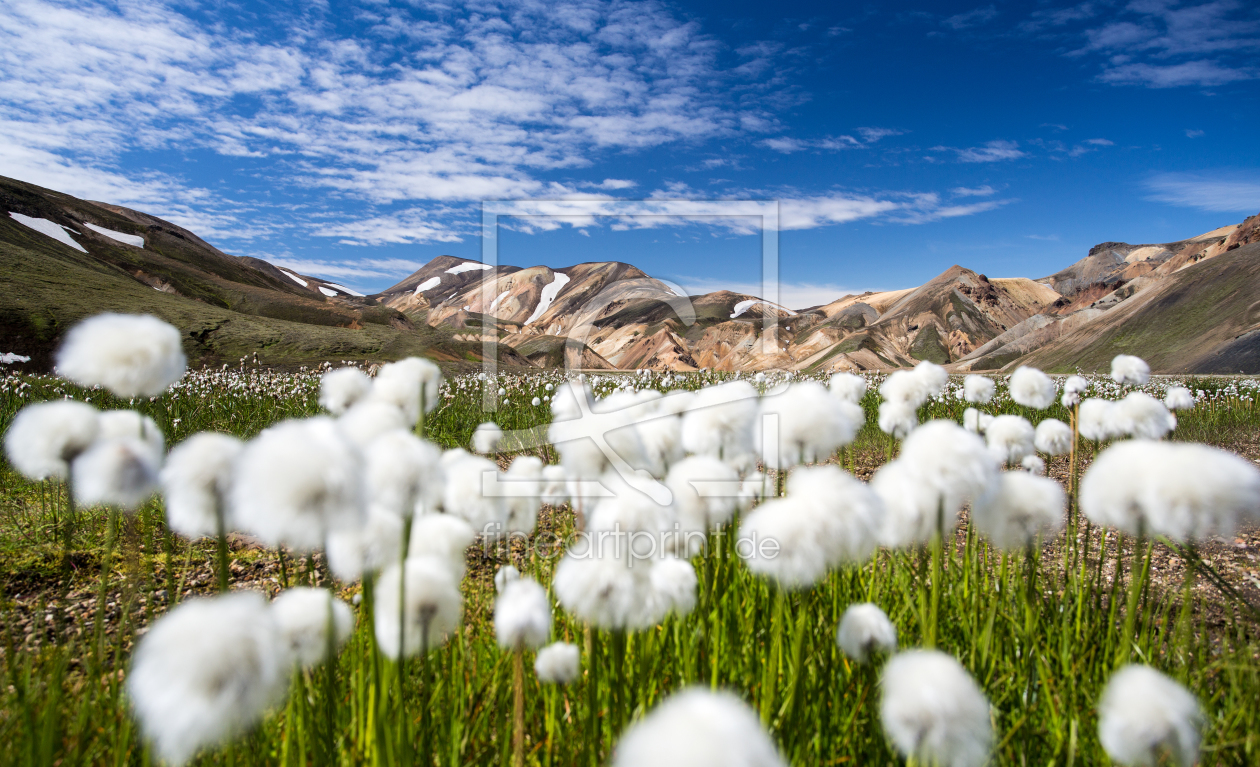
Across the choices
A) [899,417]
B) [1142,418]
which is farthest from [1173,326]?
[899,417]

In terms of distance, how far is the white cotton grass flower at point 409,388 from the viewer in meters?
1.65

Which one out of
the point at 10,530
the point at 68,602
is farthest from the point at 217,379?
the point at 68,602

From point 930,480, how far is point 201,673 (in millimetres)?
1515

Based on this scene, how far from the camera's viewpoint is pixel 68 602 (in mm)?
3461

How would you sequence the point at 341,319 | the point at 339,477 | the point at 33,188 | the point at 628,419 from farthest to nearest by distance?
the point at 33,188 → the point at 341,319 → the point at 628,419 → the point at 339,477

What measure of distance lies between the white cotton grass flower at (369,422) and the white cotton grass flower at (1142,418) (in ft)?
8.90

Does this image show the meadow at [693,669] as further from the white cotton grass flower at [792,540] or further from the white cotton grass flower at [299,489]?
the white cotton grass flower at [299,489]

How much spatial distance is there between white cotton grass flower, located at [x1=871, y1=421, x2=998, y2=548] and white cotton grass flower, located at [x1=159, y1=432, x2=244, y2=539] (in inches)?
56.9

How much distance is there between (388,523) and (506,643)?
408mm

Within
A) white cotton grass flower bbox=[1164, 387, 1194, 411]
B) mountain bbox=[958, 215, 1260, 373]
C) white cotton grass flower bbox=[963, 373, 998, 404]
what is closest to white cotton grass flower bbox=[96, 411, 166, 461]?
white cotton grass flower bbox=[963, 373, 998, 404]

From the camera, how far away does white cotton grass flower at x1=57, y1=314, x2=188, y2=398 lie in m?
1.38

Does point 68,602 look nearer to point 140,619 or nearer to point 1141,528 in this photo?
point 140,619

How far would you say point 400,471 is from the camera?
110 cm

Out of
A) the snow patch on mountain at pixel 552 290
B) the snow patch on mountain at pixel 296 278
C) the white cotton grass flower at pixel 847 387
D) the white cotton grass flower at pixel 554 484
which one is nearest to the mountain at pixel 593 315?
the snow patch on mountain at pixel 552 290
